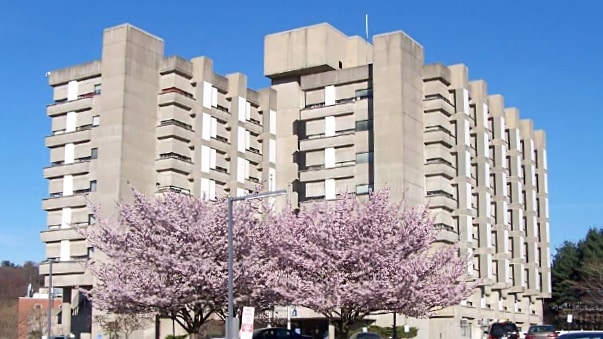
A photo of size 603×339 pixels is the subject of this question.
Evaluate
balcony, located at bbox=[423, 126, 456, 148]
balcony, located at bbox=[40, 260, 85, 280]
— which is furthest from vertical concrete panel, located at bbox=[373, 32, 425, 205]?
balcony, located at bbox=[40, 260, 85, 280]

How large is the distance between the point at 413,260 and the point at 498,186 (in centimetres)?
4595

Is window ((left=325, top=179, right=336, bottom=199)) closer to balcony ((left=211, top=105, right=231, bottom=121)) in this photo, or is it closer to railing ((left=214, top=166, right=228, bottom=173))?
railing ((left=214, top=166, right=228, bottom=173))

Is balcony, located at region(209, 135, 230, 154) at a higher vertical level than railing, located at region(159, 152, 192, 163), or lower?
higher

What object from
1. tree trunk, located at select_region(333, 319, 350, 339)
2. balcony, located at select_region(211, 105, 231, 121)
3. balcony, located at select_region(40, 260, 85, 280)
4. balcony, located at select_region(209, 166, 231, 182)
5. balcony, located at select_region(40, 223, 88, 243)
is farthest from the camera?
balcony, located at select_region(211, 105, 231, 121)

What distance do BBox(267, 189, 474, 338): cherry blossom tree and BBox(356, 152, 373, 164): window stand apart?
92.3 ft

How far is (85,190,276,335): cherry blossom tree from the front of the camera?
4194 centimetres

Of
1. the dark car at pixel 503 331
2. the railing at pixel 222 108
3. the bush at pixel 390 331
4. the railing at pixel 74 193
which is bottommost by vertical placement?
the bush at pixel 390 331

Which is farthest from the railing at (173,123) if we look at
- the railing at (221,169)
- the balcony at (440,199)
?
the balcony at (440,199)

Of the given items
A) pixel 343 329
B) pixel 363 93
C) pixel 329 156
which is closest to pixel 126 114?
pixel 329 156

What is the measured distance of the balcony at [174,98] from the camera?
74.9 metres

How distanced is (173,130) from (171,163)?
2.87m

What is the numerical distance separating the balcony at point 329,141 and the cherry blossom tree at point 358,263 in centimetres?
2989

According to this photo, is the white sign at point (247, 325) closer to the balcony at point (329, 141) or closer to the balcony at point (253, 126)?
the balcony at point (329, 141)

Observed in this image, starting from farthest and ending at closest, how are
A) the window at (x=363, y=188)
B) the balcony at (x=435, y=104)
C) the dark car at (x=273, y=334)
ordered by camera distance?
the balcony at (x=435, y=104), the window at (x=363, y=188), the dark car at (x=273, y=334)
